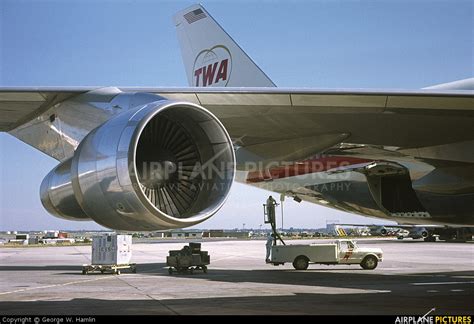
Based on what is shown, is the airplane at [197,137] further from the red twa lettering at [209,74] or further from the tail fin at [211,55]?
the red twa lettering at [209,74]

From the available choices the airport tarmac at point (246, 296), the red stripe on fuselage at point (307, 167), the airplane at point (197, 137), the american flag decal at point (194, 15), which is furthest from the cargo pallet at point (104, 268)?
the airplane at point (197, 137)

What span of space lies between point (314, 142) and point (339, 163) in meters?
6.25

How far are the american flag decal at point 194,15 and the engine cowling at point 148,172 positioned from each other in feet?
28.2

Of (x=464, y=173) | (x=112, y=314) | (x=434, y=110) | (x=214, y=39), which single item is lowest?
(x=112, y=314)

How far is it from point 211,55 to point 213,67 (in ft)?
1.05

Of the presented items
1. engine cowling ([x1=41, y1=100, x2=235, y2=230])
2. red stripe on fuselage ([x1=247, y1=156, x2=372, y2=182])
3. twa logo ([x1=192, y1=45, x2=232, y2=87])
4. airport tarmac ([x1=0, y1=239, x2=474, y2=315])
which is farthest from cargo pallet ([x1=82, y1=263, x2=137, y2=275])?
engine cowling ([x1=41, y1=100, x2=235, y2=230])

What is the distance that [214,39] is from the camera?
550 inches

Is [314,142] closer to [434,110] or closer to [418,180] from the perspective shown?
[434,110]

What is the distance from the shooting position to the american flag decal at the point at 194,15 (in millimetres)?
14148

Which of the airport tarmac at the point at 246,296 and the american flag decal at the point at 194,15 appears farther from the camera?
the american flag decal at the point at 194,15

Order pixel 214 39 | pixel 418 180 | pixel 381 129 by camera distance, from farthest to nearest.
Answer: pixel 214 39 < pixel 418 180 < pixel 381 129

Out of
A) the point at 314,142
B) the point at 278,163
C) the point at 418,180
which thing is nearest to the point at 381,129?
the point at 314,142

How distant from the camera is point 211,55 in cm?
1421

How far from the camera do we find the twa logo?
13.9 meters
